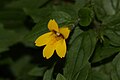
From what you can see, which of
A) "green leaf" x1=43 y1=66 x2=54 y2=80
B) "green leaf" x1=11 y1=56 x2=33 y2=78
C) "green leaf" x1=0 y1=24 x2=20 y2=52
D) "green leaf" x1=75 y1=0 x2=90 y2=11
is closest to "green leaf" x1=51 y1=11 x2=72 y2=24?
"green leaf" x1=75 y1=0 x2=90 y2=11

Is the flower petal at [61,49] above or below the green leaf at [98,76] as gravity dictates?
above

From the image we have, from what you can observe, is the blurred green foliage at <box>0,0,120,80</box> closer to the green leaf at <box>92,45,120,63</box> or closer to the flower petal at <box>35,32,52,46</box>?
the green leaf at <box>92,45,120,63</box>

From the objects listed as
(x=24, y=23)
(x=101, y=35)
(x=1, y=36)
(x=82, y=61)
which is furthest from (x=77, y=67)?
(x=24, y=23)

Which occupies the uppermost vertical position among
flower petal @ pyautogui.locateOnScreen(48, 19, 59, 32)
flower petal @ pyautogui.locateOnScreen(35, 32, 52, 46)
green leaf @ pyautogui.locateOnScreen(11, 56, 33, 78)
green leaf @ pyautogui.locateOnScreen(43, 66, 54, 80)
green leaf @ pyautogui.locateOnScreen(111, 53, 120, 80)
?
flower petal @ pyautogui.locateOnScreen(48, 19, 59, 32)

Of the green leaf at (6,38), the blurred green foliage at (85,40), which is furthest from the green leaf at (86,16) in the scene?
the green leaf at (6,38)

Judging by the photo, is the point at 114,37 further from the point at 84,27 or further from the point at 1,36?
the point at 1,36

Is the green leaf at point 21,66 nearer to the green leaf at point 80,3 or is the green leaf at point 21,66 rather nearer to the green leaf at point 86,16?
the green leaf at point 80,3
